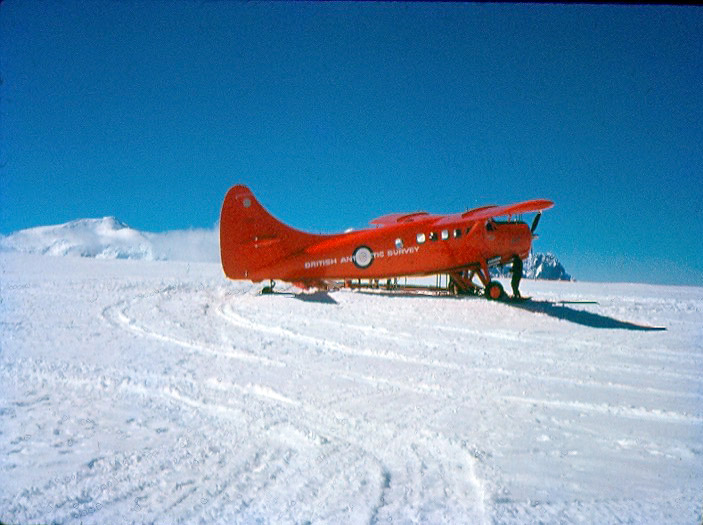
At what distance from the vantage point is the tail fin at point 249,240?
13367mm

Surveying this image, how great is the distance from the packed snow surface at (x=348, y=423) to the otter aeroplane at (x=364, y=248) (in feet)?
15.0

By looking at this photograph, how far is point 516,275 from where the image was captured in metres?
12.2

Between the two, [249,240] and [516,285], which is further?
[249,240]

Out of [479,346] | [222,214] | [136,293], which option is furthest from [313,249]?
[479,346]

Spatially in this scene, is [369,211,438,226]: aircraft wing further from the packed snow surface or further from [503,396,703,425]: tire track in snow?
[503,396,703,425]: tire track in snow

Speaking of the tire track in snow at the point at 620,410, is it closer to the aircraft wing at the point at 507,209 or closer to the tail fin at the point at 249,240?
the aircraft wing at the point at 507,209

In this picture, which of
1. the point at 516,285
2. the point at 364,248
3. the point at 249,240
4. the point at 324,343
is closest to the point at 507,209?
the point at 516,285

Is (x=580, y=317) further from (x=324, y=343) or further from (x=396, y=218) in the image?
(x=396, y=218)

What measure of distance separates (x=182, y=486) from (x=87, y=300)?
441 inches

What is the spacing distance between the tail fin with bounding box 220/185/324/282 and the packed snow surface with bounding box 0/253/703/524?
15.8ft

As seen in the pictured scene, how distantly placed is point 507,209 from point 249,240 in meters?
8.41

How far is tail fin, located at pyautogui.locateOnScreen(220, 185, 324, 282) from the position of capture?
13.4 m

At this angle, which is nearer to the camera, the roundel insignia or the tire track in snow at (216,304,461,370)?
the tire track in snow at (216,304,461,370)

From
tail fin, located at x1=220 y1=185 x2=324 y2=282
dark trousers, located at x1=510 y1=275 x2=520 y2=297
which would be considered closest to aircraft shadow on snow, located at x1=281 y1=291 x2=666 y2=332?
dark trousers, located at x1=510 y1=275 x2=520 y2=297
